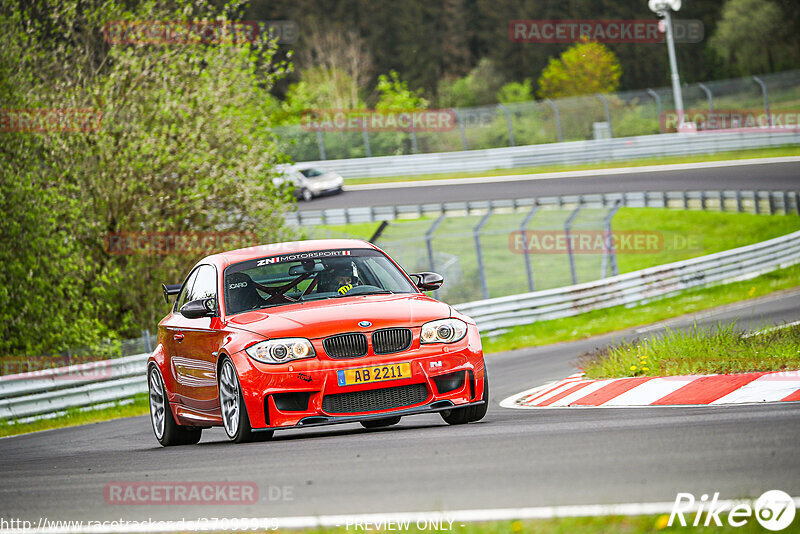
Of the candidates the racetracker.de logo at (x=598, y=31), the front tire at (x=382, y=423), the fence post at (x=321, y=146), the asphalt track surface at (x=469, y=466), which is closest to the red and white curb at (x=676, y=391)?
the asphalt track surface at (x=469, y=466)

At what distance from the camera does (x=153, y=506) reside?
583 centimetres

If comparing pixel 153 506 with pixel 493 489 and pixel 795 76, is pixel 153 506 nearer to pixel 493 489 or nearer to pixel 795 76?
pixel 493 489

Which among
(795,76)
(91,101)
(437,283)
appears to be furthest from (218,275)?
(795,76)

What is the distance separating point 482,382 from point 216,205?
629 inches

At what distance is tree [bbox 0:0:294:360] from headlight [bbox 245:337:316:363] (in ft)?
42.2

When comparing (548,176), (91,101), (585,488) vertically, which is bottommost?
(548,176)

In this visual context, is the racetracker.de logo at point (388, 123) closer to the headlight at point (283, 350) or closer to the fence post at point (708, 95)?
the fence post at point (708, 95)

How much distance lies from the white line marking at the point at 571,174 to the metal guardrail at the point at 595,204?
6.13 meters

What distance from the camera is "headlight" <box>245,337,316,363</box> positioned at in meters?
8.05

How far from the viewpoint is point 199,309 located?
9.10 meters

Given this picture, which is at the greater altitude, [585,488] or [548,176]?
[585,488]

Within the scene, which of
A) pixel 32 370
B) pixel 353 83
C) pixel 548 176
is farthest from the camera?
pixel 353 83

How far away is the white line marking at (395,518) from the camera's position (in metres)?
4.61

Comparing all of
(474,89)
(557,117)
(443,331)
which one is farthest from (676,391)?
(474,89)
